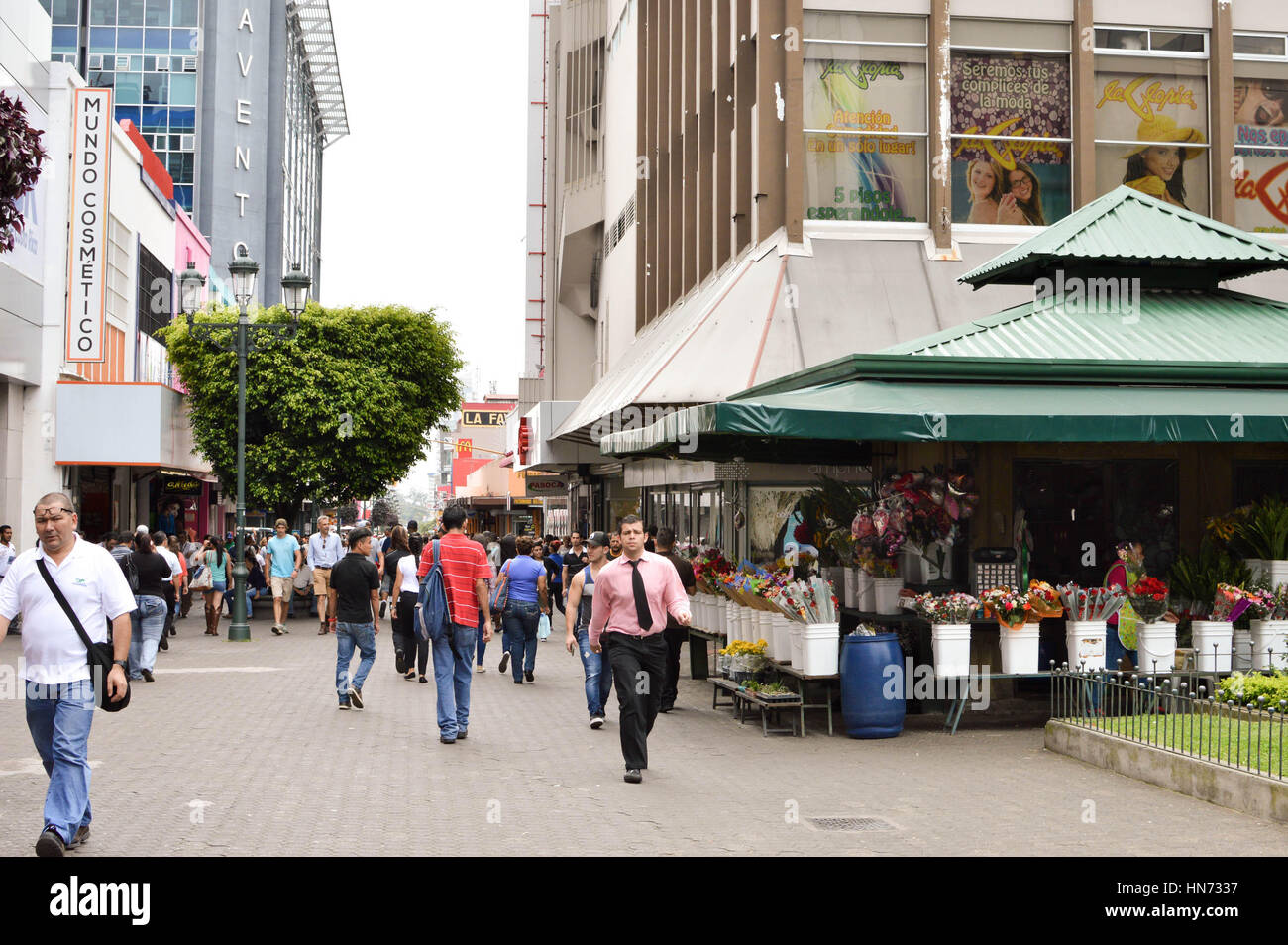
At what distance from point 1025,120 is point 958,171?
1.39 meters

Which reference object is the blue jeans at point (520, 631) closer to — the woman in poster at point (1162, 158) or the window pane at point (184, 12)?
the woman in poster at point (1162, 158)

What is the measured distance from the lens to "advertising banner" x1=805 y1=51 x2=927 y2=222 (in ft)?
69.8

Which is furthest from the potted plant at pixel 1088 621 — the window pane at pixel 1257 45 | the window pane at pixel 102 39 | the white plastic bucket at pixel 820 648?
the window pane at pixel 102 39

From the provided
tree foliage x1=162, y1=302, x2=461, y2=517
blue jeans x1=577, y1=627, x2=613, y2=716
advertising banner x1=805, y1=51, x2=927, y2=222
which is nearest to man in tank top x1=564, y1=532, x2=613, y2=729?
blue jeans x1=577, y1=627, x2=613, y2=716

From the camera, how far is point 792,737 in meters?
12.6

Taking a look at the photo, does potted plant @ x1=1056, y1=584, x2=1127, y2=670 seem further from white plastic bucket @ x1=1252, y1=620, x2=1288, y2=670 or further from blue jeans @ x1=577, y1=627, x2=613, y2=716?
blue jeans @ x1=577, y1=627, x2=613, y2=716

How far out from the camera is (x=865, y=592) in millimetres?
13750

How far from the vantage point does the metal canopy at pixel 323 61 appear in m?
94.4

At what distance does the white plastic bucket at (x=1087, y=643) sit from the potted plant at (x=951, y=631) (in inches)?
38.1

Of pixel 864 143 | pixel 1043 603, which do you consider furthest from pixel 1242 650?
pixel 864 143

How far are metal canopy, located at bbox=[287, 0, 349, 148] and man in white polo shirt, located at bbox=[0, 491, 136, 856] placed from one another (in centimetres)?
8958

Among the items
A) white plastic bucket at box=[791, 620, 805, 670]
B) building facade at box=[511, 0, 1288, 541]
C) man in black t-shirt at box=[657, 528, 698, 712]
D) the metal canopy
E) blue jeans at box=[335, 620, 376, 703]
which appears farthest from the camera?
the metal canopy

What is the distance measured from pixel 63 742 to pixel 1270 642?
10.6 metres
